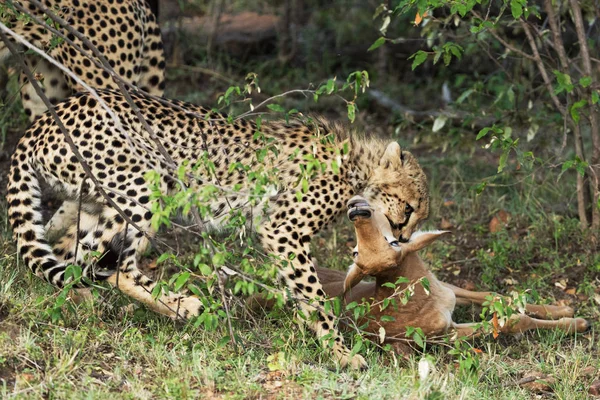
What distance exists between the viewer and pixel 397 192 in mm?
5516

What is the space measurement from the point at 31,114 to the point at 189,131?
4.57 ft

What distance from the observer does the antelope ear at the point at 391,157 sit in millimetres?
5535

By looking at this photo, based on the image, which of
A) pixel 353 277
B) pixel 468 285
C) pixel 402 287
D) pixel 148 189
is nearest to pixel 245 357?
pixel 353 277

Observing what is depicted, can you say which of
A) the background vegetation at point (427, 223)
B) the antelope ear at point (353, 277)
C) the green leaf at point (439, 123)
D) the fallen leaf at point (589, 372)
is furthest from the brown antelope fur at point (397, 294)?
the green leaf at point (439, 123)

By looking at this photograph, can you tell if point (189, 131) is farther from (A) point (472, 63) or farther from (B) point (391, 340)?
(A) point (472, 63)

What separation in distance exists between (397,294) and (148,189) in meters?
1.46

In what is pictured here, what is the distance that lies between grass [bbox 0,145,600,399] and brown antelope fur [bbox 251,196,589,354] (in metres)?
0.12

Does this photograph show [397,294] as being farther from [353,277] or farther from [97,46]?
[97,46]

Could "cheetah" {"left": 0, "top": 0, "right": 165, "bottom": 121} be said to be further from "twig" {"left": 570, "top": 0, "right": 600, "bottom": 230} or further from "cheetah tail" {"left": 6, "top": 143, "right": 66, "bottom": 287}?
"twig" {"left": 570, "top": 0, "right": 600, "bottom": 230}

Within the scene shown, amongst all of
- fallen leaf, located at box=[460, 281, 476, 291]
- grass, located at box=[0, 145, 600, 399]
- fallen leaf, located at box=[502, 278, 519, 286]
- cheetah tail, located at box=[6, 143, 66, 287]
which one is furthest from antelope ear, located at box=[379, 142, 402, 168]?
cheetah tail, located at box=[6, 143, 66, 287]

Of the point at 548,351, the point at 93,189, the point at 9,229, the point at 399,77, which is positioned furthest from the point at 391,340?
the point at 399,77

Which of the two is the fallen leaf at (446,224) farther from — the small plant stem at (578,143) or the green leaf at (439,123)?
the small plant stem at (578,143)

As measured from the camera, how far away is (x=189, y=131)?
5367 mm

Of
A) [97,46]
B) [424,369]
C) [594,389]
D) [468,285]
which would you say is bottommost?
[468,285]
